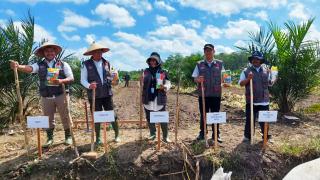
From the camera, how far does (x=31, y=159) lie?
6.34 m

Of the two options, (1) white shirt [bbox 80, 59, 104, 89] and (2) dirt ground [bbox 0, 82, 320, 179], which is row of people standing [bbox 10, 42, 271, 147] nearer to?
(1) white shirt [bbox 80, 59, 104, 89]

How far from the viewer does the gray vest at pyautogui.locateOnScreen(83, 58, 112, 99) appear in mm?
6414

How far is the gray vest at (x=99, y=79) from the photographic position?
6414mm

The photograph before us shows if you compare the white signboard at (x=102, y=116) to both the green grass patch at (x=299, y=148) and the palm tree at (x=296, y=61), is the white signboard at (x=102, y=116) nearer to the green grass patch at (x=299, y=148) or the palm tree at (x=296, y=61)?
the green grass patch at (x=299, y=148)

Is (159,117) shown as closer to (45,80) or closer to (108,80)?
(108,80)

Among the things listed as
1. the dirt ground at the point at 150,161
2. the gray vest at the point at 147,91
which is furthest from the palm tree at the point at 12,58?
the gray vest at the point at 147,91

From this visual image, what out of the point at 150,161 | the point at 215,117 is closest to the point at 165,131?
the point at 150,161

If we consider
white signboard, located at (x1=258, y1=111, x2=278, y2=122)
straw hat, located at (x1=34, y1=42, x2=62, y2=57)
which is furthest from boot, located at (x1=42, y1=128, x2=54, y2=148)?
white signboard, located at (x1=258, y1=111, x2=278, y2=122)

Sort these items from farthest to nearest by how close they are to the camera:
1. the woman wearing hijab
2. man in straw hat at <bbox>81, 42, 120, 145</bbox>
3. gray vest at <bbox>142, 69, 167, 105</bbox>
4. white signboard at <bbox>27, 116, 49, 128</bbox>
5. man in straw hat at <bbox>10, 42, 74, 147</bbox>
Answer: gray vest at <bbox>142, 69, 167, 105</bbox>
the woman wearing hijab
man in straw hat at <bbox>81, 42, 120, 145</bbox>
man in straw hat at <bbox>10, 42, 74, 147</bbox>
white signboard at <bbox>27, 116, 49, 128</bbox>

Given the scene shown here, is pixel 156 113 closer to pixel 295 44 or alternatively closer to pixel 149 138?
pixel 149 138

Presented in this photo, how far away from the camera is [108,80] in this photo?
6.54 m

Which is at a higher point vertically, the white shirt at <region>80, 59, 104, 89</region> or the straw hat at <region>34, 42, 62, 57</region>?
the straw hat at <region>34, 42, 62, 57</region>

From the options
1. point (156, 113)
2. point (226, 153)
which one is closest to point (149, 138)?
point (156, 113)

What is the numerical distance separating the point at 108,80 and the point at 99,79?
0.17 m
